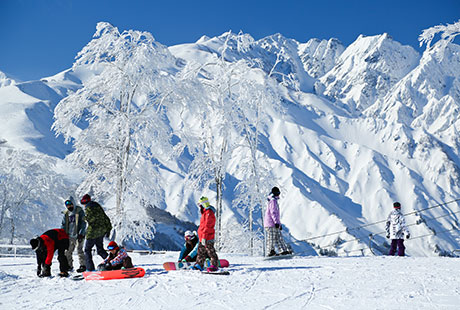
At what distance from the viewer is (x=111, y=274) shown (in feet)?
31.2

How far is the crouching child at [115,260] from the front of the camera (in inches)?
385

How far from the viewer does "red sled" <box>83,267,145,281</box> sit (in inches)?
372

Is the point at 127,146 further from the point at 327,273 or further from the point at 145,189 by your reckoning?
the point at 327,273

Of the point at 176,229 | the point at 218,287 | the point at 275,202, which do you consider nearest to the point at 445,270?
the point at 275,202

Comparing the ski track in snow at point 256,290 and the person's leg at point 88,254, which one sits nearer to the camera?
the ski track in snow at point 256,290

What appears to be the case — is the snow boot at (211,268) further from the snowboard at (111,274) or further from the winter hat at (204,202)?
the snowboard at (111,274)

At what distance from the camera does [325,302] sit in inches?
287

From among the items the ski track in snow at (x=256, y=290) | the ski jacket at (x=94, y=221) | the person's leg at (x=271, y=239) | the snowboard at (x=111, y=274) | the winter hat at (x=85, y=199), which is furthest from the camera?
the person's leg at (x=271, y=239)

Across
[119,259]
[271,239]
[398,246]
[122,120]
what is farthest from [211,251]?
[122,120]

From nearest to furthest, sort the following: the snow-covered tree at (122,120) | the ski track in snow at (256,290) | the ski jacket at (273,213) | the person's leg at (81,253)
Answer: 1. the ski track in snow at (256,290)
2. the person's leg at (81,253)
3. the ski jacket at (273,213)
4. the snow-covered tree at (122,120)

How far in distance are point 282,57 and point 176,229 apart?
8884 cm

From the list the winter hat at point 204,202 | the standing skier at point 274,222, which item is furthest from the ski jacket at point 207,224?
the standing skier at point 274,222

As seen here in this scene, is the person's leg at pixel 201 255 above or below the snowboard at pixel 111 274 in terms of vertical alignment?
above

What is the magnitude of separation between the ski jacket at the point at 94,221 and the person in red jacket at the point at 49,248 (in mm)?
587
